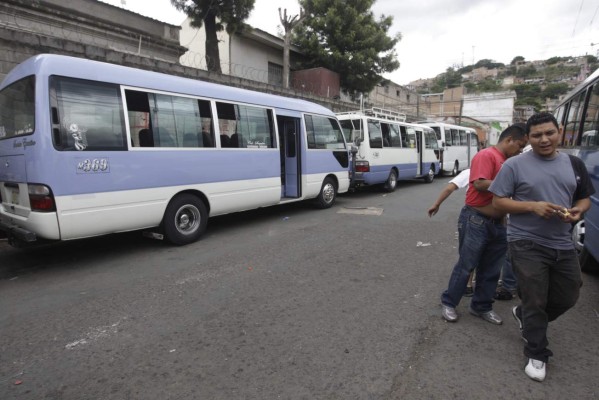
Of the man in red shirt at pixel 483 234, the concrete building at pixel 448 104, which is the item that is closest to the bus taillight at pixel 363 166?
the man in red shirt at pixel 483 234

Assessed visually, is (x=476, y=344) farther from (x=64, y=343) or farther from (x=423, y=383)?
(x=64, y=343)

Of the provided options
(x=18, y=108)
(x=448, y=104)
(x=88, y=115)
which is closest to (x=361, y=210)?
(x=88, y=115)

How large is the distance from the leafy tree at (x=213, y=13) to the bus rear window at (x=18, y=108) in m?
7.42

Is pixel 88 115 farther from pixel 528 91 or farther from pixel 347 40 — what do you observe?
pixel 528 91

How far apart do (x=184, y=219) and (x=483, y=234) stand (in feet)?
14.2

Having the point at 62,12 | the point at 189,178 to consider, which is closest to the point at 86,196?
the point at 189,178

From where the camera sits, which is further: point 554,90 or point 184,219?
point 554,90

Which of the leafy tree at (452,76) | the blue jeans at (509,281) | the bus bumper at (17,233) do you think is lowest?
the blue jeans at (509,281)

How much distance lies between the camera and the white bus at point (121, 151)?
168 inches

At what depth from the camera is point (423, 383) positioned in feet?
7.73

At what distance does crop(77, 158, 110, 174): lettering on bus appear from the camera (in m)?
4.41

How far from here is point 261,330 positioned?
3033 millimetres

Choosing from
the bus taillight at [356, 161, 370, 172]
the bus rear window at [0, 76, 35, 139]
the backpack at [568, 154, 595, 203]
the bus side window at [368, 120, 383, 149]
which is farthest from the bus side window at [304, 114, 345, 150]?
the backpack at [568, 154, 595, 203]

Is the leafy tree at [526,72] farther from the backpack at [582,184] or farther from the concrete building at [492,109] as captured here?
the backpack at [582,184]
